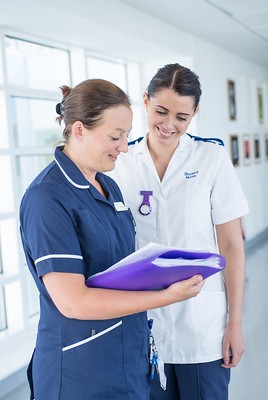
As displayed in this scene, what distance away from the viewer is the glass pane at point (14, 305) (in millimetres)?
3299

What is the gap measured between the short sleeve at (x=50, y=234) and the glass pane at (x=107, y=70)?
10.8 feet

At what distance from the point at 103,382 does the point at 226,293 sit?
1.97 feet

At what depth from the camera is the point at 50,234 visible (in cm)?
116

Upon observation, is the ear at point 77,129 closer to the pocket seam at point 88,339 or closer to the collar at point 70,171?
the collar at point 70,171

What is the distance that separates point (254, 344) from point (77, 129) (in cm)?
295

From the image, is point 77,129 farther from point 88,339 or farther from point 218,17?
point 218,17

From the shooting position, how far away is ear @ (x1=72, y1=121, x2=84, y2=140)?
1.26m

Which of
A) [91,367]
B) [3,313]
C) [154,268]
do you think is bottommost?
[3,313]

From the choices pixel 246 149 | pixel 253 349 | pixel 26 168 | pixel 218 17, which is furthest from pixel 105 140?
pixel 246 149

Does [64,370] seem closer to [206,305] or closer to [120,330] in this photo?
[120,330]

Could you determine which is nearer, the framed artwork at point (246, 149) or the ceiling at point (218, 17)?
the ceiling at point (218, 17)

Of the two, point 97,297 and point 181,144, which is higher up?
point 181,144

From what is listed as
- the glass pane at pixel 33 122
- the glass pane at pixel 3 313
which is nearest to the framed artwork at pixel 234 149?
the glass pane at pixel 33 122

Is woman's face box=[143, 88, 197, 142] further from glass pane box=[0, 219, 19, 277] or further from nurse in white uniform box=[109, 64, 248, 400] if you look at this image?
glass pane box=[0, 219, 19, 277]
